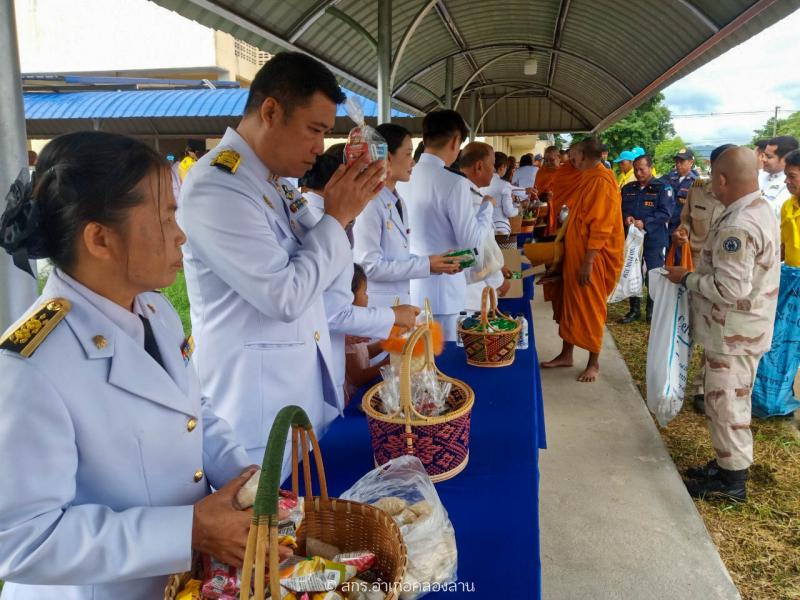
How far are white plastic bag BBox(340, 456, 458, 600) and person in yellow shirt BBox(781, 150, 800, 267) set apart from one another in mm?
4191

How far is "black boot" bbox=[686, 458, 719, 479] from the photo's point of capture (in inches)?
132

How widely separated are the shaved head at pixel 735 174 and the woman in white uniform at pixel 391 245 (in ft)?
4.96

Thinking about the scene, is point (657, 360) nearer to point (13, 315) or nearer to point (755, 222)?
point (755, 222)

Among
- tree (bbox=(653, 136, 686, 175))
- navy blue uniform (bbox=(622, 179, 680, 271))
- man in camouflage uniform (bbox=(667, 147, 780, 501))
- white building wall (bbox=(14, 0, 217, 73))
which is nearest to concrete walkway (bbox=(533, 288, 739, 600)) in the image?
man in camouflage uniform (bbox=(667, 147, 780, 501))

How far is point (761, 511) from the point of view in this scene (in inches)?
123

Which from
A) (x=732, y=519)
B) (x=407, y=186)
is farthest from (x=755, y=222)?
(x=407, y=186)

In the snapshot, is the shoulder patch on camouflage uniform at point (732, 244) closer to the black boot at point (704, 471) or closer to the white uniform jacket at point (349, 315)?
the black boot at point (704, 471)

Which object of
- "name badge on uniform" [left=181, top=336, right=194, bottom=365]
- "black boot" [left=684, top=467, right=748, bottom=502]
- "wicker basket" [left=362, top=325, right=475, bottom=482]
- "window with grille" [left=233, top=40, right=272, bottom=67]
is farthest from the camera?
"window with grille" [left=233, top=40, right=272, bottom=67]

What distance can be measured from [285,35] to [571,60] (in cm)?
541

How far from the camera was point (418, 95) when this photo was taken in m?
9.20

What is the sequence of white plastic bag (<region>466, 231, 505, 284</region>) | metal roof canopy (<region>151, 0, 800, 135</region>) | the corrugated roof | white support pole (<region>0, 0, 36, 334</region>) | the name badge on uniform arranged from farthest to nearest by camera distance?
the corrugated roof, metal roof canopy (<region>151, 0, 800, 135</region>), white plastic bag (<region>466, 231, 505, 284</region>), white support pole (<region>0, 0, 36, 334</region>), the name badge on uniform

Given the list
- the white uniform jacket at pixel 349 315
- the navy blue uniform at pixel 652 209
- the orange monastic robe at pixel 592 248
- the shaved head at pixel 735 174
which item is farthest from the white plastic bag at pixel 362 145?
the navy blue uniform at pixel 652 209

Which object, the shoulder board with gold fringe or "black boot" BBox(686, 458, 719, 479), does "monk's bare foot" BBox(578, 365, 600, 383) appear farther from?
the shoulder board with gold fringe

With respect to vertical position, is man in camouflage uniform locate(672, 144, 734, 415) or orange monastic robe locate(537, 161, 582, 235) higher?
orange monastic robe locate(537, 161, 582, 235)
